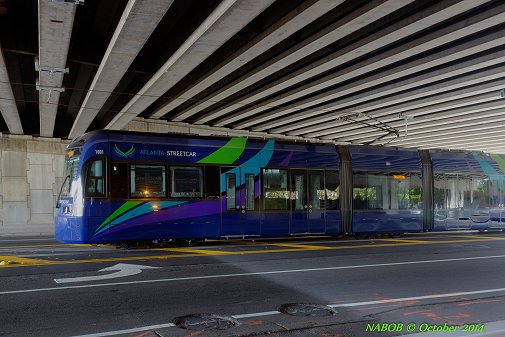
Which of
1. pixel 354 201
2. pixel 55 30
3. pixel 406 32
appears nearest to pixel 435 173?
pixel 354 201

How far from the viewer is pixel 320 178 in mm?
16188

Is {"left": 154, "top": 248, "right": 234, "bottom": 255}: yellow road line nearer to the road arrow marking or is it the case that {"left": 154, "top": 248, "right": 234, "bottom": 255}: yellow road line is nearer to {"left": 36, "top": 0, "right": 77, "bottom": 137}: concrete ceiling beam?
the road arrow marking

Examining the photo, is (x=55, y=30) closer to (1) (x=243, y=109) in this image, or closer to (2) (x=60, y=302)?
(2) (x=60, y=302)

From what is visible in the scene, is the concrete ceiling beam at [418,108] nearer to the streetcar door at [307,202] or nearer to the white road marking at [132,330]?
the streetcar door at [307,202]

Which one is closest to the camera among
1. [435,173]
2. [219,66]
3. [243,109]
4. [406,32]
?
[406,32]

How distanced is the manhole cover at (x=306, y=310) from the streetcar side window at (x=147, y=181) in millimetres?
7288

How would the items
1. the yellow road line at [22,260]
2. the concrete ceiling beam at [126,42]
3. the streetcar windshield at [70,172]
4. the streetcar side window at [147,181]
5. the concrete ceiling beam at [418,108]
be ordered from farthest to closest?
the concrete ceiling beam at [418,108], the streetcar side window at [147,181], the streetcar windshield at [70,172], the yellow road line at [22,260], the concrete ceiling beam at [126,42]

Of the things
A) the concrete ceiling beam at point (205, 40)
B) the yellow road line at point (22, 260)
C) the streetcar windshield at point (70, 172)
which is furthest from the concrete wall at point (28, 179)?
the yellow road line at point (22, 260)

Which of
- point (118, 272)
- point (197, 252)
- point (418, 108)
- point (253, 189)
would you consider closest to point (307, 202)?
point (253, 189)

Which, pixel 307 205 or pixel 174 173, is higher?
pixel 174 173

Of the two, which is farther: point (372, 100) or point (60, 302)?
point (372, 100)

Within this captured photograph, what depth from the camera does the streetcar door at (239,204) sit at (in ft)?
47.1

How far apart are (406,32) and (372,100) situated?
400 inches
